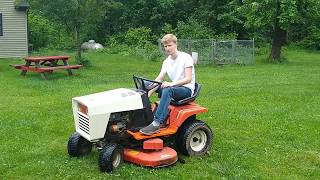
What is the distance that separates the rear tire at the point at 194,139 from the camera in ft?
25.0

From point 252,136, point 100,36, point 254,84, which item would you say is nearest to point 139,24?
point 100,36

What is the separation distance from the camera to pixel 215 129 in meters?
9.60

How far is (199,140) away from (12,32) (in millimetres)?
21244

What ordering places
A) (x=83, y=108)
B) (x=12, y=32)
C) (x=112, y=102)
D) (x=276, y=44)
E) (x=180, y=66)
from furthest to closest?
(x=276, y=44) < (x=12, y=32) < (x=180, y=66) < (x=83, y=108) < (x=112, y=102)

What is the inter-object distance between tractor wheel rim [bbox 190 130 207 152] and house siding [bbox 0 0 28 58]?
826 inches

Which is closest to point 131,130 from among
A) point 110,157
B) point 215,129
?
point 110,157

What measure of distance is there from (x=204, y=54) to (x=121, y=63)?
3.98 meters

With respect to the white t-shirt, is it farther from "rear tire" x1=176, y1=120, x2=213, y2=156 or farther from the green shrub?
the green shrub

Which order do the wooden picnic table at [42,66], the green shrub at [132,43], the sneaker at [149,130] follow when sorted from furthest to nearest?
1. the green shrub at [132,43]
2. the wooden picnic table at [42,66]
3. the sneaker at [149,130]

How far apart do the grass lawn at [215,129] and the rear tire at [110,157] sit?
10 centimetres

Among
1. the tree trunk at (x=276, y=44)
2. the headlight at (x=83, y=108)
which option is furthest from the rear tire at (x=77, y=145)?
the tree trunk at (x=276, y=44)

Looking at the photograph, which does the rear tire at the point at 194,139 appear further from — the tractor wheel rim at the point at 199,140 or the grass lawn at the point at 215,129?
the grass lawn at the point at 215,129

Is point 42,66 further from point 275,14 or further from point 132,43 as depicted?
point 132,43

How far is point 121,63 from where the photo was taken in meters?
24.8
